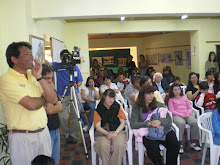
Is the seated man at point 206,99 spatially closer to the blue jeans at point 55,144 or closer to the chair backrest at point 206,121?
the chair backrest at point 206,121

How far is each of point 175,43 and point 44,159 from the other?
8.79 metres

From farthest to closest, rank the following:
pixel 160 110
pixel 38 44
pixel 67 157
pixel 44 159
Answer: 1. pixel 38 44
2. pixel 67 157
3. pixel 160 110
4. pixel 44 159

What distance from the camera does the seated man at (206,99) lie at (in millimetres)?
3801

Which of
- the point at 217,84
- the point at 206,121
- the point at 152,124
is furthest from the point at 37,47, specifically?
the point at 217,84

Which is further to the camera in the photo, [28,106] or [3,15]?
[3,15]

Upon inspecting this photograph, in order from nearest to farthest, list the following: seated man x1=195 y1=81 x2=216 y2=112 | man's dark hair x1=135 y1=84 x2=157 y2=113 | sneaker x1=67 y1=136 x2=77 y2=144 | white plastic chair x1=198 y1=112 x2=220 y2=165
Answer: white plastic chair x1=198 y1=112 x2=220 y2=165 → man's dark hair x1=135 y1=84 x2=157 y2=113 → seated man x1=195 y1=81 x2=216 y2=112 → sneaker x1=67 y1=136 x2=77 y2=144

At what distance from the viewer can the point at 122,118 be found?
303 cm

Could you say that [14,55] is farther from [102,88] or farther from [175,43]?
[175,43]

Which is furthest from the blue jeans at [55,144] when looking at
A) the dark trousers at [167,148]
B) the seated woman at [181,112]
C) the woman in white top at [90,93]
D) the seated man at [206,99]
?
the seated man at [206,99]

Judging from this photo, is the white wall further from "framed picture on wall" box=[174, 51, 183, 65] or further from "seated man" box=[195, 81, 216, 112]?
"framed picture on wall" box=[174, 51, 183, 65]

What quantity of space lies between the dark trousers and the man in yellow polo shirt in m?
1.43

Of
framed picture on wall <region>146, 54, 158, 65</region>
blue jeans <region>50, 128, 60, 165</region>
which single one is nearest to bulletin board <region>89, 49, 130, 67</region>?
framed picture on wall <region>146, 54, 158, 65</region>

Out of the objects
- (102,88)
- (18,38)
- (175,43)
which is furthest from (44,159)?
(175,43)

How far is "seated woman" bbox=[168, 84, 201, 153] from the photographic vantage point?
3498 mm
